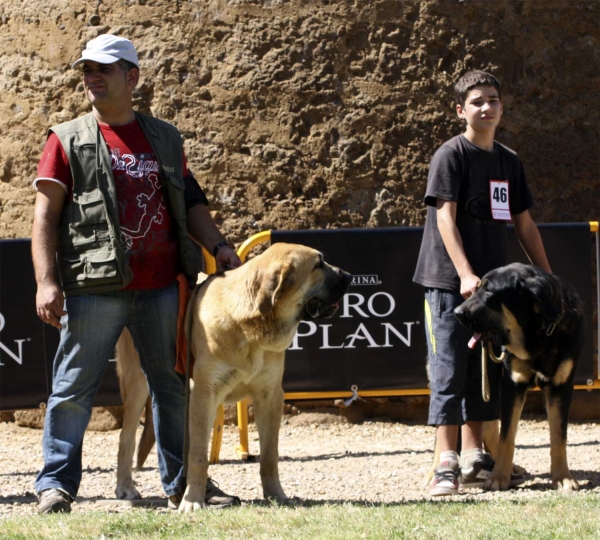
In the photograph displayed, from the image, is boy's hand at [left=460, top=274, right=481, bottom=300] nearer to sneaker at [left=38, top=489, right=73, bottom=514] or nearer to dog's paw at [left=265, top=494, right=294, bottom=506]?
dog's paw at [left=265, top=494, right=294, bottom=506]

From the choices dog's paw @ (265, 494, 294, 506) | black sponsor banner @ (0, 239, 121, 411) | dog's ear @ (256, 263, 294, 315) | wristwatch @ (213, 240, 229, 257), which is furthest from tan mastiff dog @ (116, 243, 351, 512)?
black sponsor banner @ (0, 239, 121, 411)

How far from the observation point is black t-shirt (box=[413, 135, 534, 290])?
5191mm

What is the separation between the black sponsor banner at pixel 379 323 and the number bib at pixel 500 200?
186 centimetres

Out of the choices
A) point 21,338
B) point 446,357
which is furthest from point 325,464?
point 21,338

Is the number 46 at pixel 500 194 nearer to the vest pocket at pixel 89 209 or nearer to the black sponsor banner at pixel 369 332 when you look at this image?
the black sponsor banner at pixel 369 332

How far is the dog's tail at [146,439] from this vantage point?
5.65 metres

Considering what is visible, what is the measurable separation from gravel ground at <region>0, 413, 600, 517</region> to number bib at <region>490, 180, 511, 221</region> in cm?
159

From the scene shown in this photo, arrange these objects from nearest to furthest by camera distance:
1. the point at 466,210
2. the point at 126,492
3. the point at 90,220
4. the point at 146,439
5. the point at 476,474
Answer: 1. the point at 90,220
2. the point at 126,492
3. the point at 466,210
4. the point at 476,474
5. the point at 146,439

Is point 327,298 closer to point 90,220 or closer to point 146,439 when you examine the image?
point 90,220

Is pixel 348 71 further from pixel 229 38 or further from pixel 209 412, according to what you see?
pixel 209 412

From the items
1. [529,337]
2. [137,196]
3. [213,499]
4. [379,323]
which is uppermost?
[137,196]

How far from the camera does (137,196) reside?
15.1 feet

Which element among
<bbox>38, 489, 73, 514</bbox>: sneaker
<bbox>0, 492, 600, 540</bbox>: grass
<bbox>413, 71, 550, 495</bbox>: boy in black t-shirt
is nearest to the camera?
<bbox>0, 492, 600, 540</bbox>: grass

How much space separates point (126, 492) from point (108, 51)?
→ 2.45m
